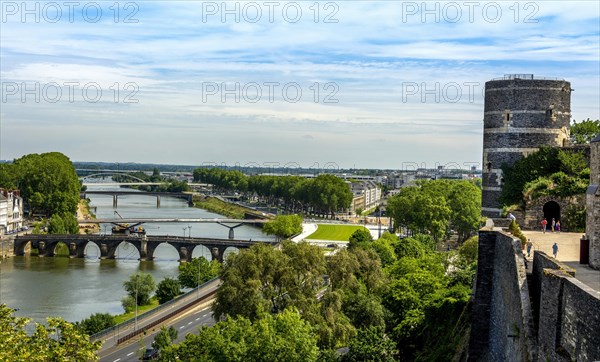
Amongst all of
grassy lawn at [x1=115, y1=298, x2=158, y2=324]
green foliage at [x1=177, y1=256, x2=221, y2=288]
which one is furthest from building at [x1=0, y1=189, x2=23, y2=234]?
grassy lawn at [x1=115, y1=298, x2=158, y2=324]

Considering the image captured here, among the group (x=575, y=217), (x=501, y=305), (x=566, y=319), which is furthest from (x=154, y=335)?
(x=566, y=319)

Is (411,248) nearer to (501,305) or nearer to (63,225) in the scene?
(501,305)

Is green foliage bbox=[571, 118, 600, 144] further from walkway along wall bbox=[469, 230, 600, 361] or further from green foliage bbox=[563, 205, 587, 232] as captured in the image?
walkway along wall bbox=[469, 230, 600, 361]

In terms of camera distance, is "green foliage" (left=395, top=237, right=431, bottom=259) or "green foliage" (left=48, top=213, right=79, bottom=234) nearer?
"green foliage" (left=395, top=237, right=431, bottom=259)

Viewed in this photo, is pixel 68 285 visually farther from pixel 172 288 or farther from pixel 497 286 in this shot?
pixel 497 286

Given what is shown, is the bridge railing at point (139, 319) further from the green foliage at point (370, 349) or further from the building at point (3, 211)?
the building at point (3, 211)

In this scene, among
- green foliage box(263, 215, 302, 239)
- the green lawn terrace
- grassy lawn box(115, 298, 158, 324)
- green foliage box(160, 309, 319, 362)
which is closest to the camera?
green foliage box(160, 309, 319, 362)
